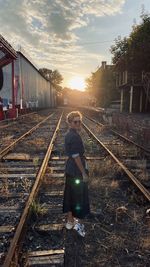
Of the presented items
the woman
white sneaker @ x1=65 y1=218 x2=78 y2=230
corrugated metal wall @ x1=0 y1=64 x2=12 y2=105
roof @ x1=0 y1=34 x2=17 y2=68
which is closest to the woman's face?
the woman

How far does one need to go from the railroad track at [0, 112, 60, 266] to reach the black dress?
2.23 ft

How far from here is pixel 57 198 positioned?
225 inches

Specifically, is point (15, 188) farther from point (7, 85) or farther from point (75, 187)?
point (7, 85)

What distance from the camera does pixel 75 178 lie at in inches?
177

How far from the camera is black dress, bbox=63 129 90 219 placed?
441cm

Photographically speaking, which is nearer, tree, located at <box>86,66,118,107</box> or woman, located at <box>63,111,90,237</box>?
woman, located at <box>63,111,90,237</box>

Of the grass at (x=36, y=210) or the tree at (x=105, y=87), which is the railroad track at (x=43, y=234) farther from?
the tree at (x=105, y=87)

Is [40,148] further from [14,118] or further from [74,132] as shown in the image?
[14,118]

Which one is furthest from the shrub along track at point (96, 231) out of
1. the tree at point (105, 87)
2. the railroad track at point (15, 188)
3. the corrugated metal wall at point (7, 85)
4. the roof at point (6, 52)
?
the tree at point (105, 87)

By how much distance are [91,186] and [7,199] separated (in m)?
1.72

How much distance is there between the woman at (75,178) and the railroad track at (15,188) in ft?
2.21

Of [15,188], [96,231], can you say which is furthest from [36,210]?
[15,188]

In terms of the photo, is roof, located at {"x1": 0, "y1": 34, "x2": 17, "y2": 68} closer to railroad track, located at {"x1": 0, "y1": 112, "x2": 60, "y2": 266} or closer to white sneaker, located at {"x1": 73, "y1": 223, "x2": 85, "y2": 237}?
railroad track, located at {"x1": 0, "y1": 112, "x2": 60, "y2": 266}

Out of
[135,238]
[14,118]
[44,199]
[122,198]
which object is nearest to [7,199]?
[44,199]
